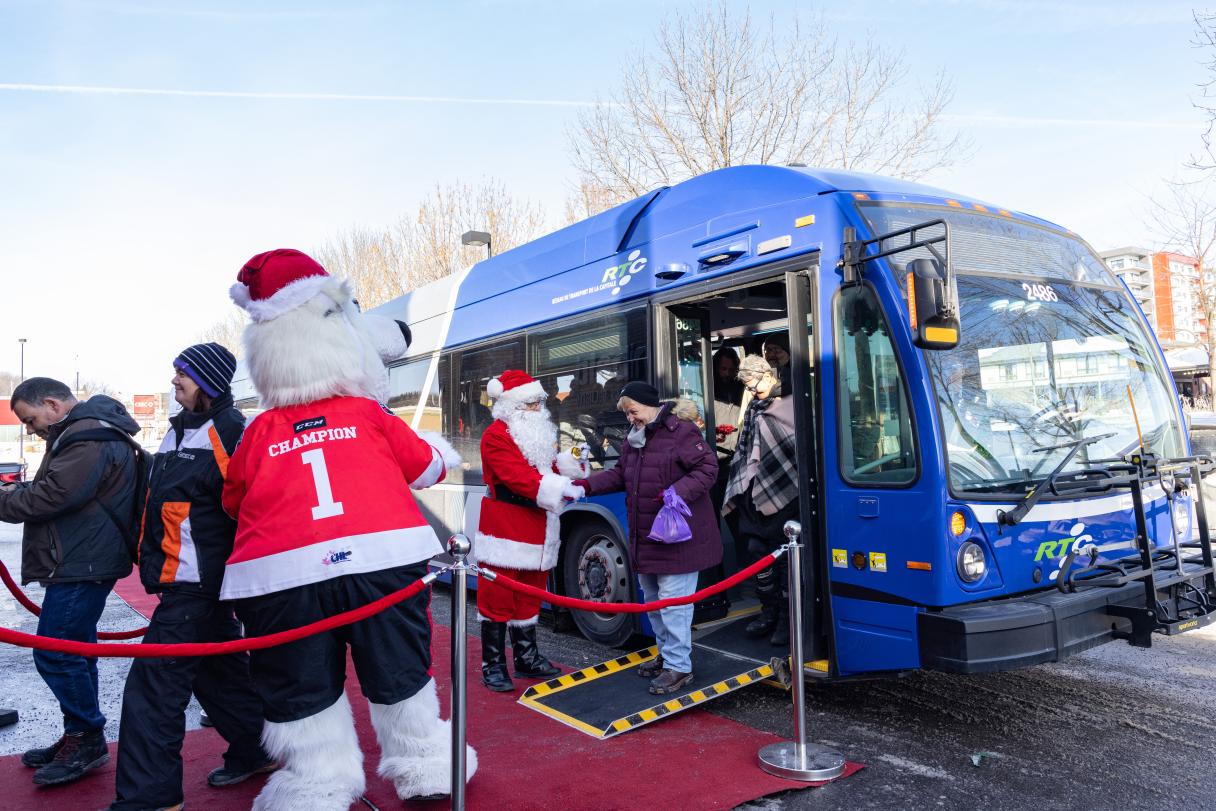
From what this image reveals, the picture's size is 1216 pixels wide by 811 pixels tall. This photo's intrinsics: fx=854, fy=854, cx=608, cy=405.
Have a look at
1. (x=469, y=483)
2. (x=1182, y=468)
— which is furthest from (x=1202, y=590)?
(x=469, y=483)

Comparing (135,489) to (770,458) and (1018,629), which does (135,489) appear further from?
(1018,629)

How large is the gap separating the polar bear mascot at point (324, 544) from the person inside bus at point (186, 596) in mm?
335

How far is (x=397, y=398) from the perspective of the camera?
8836mm

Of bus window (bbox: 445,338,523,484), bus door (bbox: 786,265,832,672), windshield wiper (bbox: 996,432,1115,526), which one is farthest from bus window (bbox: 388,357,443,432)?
windshield wiper (bbox: 996,432,1115,526)

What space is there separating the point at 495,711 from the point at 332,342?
2.48 meters

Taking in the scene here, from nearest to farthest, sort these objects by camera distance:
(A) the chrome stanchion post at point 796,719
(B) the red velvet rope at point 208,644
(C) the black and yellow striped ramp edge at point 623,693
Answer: (B) the red velvet rope at point 208,644 < (A) the chrome stanchion post at point 796,719 < (C) the black and yellow striped ramp edge at point 623,693

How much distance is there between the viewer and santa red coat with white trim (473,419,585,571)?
498 centimetres

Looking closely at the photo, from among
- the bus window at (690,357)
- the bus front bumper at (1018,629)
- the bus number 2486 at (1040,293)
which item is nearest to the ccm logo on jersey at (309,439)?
the bus front bumper at (1018,629)

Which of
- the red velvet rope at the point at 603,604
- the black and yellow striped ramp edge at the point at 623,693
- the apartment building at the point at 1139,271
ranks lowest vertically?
the black and yellow striped ramp edge at the point at 623,693

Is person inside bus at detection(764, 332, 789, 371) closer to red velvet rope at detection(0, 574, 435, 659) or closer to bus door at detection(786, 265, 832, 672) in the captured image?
bus door at detection(786, 265, 832, 672)

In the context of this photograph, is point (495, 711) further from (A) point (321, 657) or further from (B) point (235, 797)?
(A) point (321, 657)

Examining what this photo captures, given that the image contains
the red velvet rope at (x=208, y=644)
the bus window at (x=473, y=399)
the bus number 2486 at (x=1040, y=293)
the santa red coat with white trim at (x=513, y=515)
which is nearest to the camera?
the red velvet rope at (x=208, y=644)

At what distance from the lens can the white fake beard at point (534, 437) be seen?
16.6 feet

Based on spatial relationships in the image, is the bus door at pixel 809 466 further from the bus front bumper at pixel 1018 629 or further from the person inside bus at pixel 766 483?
the bus front bumper at pixel 1018 629
